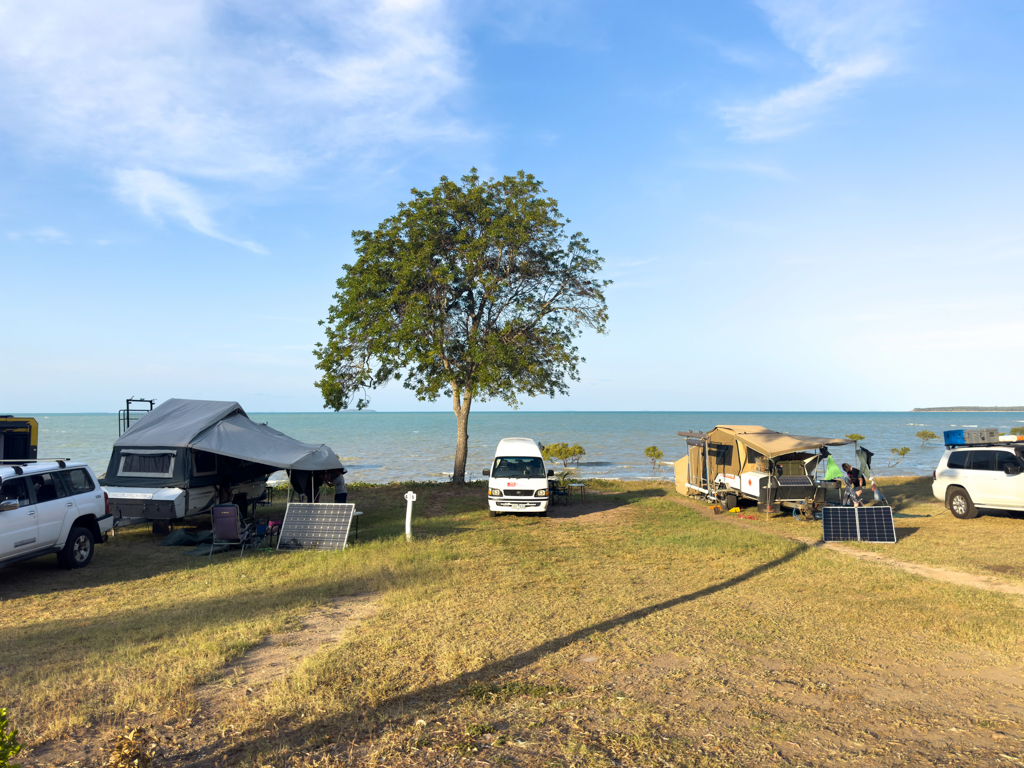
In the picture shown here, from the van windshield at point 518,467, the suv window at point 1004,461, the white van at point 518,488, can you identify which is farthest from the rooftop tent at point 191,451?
the suv window at point 1004,461

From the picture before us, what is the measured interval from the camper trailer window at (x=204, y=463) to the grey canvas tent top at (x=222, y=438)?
0.42 metres

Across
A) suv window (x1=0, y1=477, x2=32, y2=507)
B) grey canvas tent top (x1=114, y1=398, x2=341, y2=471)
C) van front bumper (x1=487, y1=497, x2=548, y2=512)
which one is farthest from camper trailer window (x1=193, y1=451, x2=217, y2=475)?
van front bumper (x1=487, y1=497, x2=548, y2=512)

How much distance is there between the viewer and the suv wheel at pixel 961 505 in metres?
15.4

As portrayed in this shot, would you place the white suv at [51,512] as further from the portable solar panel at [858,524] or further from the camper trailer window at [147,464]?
the portable solar panel at [858,524]

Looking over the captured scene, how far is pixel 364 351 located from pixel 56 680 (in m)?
16.7

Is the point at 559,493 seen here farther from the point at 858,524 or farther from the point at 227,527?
the point at 227,527

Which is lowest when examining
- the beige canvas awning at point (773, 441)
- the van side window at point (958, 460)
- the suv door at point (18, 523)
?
the suv door at point (18, 523)

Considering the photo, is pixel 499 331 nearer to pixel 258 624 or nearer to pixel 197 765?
pixel 258 624

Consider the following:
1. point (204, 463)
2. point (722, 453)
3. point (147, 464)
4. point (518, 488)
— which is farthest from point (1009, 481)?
point (147, 464)

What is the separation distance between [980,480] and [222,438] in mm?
17533

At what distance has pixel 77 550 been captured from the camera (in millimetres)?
11062

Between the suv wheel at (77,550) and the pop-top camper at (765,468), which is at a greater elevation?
the pop-top camper at (765,468)

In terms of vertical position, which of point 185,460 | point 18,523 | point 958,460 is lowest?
point 18,523

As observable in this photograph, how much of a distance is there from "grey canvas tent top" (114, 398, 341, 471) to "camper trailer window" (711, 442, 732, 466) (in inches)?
423
